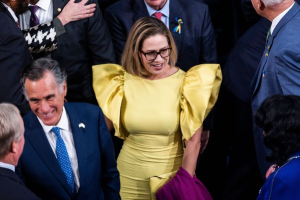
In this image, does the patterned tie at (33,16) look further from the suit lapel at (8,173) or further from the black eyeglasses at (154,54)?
the suit lapel at (8,173)

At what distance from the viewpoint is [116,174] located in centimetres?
364

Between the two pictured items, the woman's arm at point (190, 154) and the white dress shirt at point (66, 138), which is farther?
the woman's arm at point (190, 154)

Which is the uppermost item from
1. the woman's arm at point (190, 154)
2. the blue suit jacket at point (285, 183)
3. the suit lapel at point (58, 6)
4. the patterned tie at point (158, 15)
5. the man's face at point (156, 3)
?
the suit lapel at point (58, 6)

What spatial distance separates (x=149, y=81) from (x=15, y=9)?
106cm

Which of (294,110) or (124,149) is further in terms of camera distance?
(124,149)

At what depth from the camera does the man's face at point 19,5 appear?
4090 mm

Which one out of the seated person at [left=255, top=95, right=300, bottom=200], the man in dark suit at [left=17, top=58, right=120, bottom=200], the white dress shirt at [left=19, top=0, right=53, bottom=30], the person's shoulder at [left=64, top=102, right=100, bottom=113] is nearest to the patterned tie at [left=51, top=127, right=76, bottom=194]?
the man in dark suit at [left=17, top=58, right=120, bottom=200]

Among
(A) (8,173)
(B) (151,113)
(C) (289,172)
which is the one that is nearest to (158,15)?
(B) (151,113)

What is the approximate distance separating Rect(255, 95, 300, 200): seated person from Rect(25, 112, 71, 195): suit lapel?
1.12 metres

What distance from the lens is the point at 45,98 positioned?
3445 millimetres

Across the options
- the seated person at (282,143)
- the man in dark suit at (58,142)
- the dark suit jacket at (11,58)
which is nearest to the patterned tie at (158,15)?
the dark suit jacket at (11,58)

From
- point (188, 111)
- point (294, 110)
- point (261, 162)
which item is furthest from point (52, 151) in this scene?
point (261, 162)

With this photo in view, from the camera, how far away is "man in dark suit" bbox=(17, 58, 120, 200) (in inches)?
131

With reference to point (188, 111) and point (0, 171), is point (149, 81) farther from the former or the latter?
point (0, 171)
